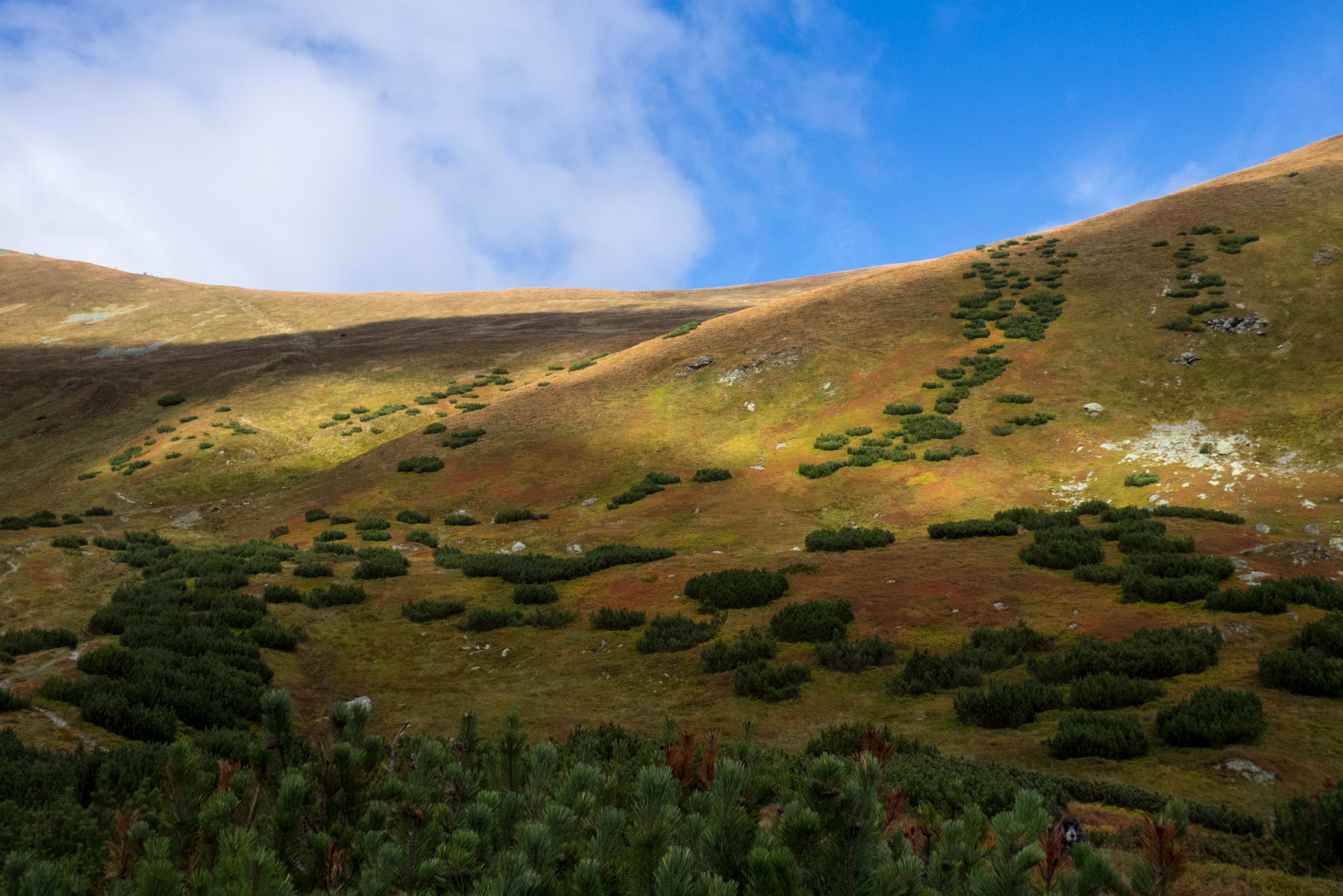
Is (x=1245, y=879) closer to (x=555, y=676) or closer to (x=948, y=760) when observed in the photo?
(x=948, y=760)

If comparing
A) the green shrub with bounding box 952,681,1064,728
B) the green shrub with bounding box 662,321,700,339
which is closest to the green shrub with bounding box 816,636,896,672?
the green shrub with bounding box 952,681,1064,728

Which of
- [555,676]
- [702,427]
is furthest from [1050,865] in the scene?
[702,427]

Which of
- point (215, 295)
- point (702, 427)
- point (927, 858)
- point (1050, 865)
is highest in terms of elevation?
point (215, 295)

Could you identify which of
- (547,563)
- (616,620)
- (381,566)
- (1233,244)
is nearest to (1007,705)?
(616,620)

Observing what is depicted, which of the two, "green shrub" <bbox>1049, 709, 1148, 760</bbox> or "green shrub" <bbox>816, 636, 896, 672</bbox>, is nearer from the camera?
"green shrub" <bbox>1049, 709, 1148, 760</bbox>

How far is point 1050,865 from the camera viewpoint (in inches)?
95.8

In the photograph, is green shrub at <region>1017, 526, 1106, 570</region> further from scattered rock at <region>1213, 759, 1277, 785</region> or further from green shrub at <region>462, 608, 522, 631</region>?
green shrub at <region>462, 608, 522, 631</region>

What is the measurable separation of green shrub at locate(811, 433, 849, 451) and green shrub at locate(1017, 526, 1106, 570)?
1145 cm

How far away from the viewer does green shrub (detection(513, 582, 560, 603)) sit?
14.1 meters

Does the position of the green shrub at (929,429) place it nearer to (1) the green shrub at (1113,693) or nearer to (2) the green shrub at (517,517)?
(2) the green shrub at (517,517)

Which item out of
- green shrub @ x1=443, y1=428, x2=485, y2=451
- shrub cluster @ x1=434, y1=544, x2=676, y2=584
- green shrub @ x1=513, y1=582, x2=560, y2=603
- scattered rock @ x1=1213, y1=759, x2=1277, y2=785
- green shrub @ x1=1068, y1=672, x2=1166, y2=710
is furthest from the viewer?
green shrub @ x1=443, y1=428, x2=485, y2=451

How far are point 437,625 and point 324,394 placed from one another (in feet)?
120

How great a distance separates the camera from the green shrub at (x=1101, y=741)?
6.79 meters

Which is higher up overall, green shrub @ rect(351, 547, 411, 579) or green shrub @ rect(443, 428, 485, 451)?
green shrub @ rect(443, 428, 485, 451)
